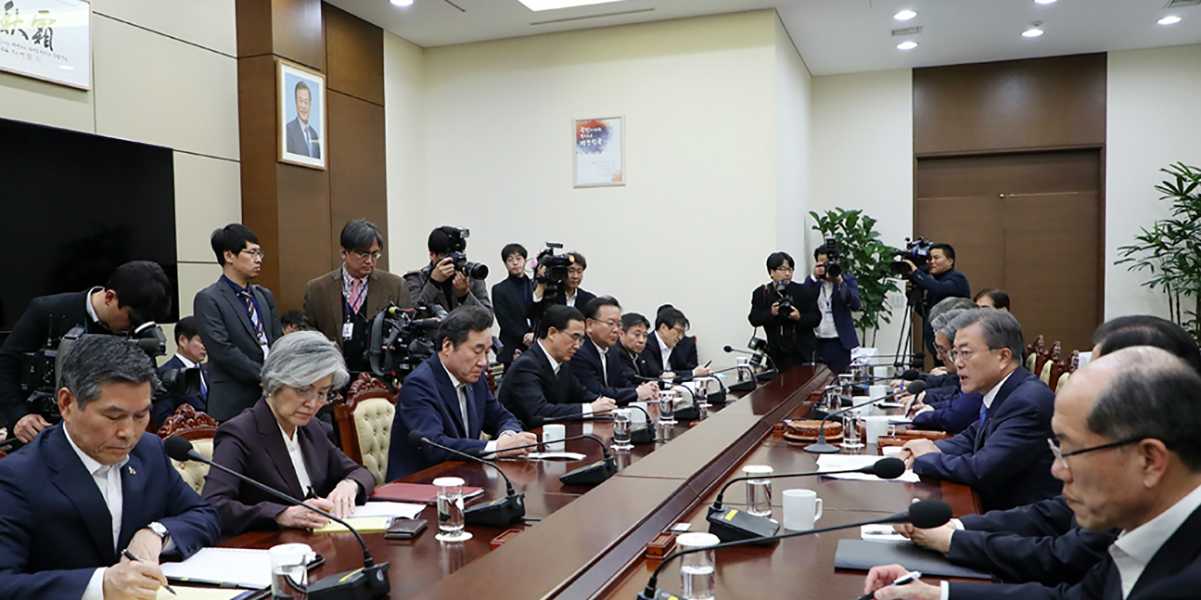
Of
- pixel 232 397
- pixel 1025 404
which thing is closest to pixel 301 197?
pixel 232 397

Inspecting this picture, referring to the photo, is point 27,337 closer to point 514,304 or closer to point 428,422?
point 428,422

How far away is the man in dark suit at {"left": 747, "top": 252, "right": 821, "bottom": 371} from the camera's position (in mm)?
6246

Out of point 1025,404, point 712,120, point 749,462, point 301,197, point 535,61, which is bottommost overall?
point 749,462

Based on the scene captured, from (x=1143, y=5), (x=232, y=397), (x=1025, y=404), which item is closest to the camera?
(x=1025, y=404)

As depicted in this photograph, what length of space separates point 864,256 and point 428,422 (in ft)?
18.9

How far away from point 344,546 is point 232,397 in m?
2.39

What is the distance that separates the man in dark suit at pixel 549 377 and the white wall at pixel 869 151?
4931mm

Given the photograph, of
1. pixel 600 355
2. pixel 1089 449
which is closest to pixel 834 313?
pixel 600 355

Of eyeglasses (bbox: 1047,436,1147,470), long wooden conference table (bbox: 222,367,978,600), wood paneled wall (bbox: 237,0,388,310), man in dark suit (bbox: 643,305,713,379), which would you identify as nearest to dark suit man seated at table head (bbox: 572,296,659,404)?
man in dark suit (bbox: 643,305,713,379)

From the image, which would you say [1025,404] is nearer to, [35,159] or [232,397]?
[232,397]

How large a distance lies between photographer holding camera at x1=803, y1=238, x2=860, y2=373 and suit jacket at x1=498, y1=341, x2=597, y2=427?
2996 millimetres

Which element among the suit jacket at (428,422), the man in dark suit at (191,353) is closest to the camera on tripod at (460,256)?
the man in dark suit at (191,353)

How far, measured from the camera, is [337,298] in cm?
456

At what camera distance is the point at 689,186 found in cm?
712
